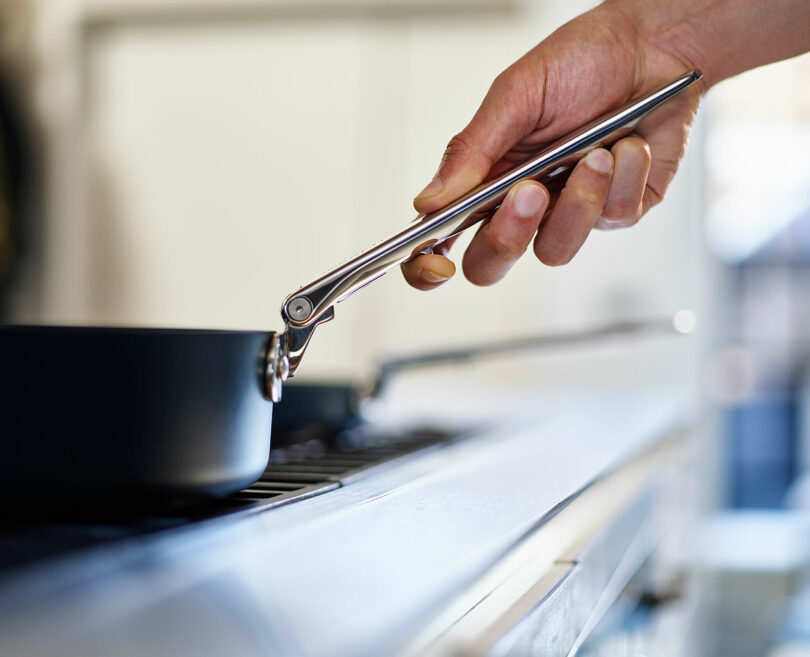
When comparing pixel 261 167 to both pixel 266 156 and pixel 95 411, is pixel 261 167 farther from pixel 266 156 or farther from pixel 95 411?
pixel 95 411

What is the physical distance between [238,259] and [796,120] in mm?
2534

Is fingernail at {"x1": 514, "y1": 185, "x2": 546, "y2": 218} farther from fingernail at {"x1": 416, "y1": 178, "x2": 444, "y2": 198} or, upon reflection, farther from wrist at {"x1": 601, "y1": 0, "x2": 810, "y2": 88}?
wrist at {"x1": 601, "y1": 0, "x2": 810, "y2": 88}

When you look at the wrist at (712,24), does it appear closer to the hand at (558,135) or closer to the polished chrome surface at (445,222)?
the hand at (558,135)

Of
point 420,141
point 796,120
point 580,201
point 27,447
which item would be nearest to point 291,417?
point 580,201

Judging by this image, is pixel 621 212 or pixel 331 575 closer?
pixel 331 575

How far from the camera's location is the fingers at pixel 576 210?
0.56 m

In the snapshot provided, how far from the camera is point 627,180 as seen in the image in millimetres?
597

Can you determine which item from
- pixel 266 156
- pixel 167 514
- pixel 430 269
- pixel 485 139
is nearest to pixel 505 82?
pixel 485 139

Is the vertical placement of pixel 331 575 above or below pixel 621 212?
below

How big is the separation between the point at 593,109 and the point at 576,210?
0.36ft

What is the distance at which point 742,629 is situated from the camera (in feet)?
5.53

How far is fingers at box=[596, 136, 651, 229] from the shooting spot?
0.58 m

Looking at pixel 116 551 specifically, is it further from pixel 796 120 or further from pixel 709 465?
pixel 796 120

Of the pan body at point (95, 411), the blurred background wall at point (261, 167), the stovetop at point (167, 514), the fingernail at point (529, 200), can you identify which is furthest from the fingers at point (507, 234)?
the blurred background wall at point (261, 167)
